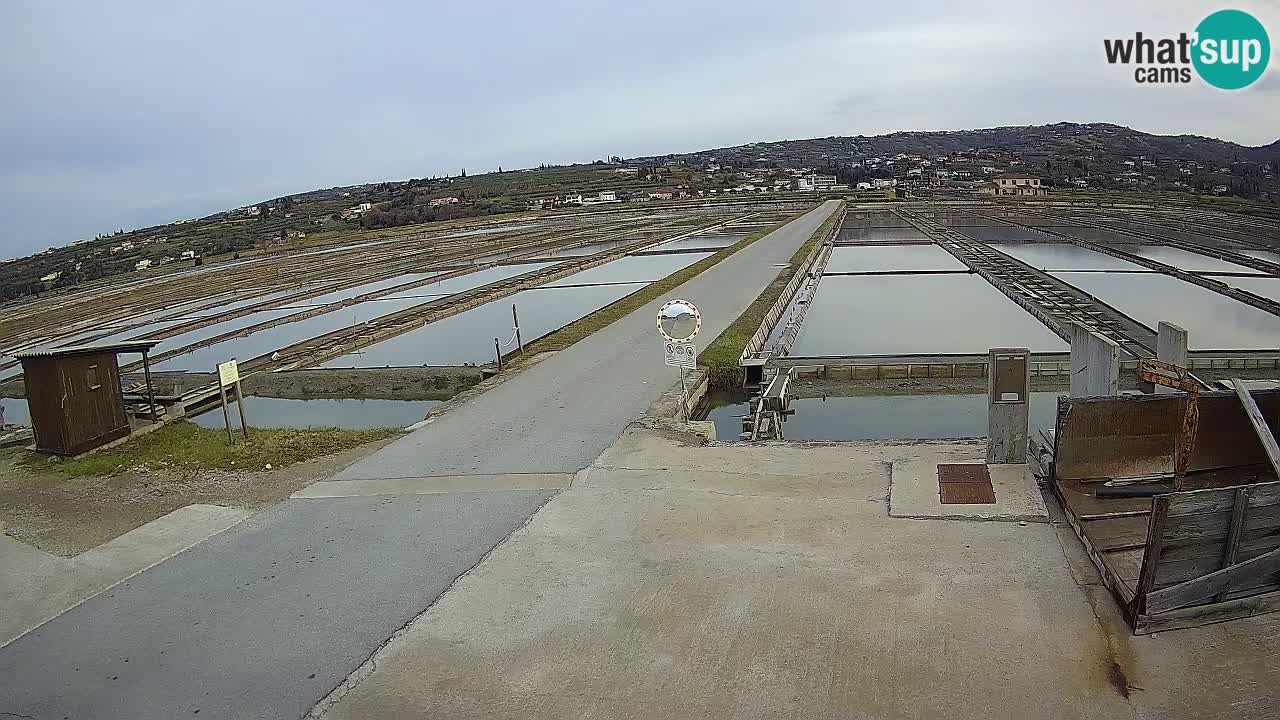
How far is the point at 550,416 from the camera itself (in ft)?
33.9

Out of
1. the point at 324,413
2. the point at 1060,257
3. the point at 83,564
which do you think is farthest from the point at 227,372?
the point at 1060,257

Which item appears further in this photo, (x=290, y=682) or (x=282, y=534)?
(x=282, y=534)

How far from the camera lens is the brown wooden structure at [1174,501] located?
14.7 feet

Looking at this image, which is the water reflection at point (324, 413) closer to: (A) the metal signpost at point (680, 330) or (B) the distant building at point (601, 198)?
(A) the metal signpost at point (680, 330)

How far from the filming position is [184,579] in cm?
634

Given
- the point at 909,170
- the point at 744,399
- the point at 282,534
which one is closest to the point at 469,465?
the point at 282,534

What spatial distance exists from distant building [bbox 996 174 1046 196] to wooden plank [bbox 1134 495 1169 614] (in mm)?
99712

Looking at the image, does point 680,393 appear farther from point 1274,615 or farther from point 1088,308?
point 1088,308

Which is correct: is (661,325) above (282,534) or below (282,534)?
above

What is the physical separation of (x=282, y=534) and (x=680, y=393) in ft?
18.5

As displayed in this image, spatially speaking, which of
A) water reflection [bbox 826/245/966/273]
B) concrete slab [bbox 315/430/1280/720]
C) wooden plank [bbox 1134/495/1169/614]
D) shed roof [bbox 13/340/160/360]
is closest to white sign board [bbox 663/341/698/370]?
concrete slab [bbox 315/430/1280/720]

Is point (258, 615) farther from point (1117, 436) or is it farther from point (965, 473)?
point (1117, 436)

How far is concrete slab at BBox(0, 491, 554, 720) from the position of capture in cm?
477

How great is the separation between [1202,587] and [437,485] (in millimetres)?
6034
